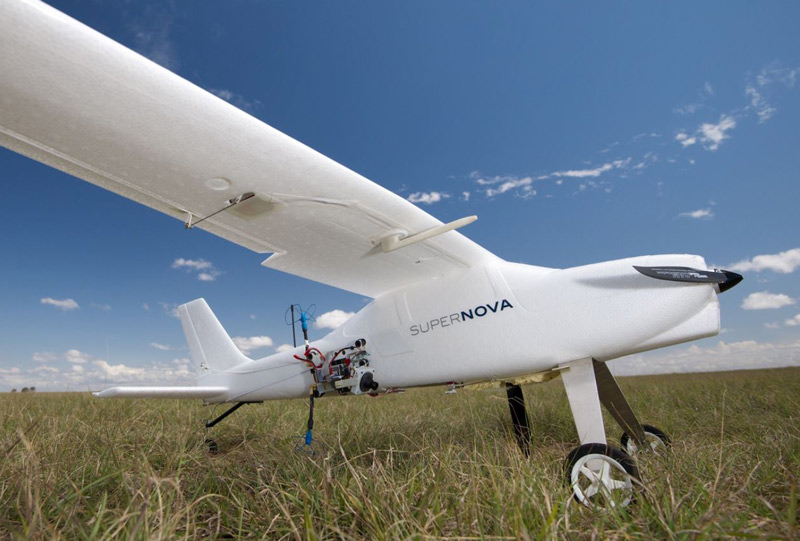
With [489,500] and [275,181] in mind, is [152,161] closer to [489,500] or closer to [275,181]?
[275,181]

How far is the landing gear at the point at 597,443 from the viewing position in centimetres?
294

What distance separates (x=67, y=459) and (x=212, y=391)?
7.44 ft

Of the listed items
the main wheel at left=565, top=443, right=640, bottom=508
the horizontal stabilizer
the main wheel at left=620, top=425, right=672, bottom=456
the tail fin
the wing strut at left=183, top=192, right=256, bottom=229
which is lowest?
the main wheel at left=620, top=425, right=672, bottom=456

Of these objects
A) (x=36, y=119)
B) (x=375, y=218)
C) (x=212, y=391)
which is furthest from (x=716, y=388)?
(x=36, y=119)

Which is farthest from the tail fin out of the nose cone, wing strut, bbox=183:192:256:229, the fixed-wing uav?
the nose cone

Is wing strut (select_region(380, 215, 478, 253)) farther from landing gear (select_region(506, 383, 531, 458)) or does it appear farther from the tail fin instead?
the tail fin

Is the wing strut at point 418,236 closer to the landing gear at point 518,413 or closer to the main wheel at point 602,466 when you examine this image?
the main wheel at point 602,466

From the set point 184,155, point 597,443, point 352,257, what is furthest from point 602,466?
point 184,155

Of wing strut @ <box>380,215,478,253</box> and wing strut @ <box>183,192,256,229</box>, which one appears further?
wing strut @ <box>380,215,478,253</box>

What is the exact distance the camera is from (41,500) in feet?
8.41

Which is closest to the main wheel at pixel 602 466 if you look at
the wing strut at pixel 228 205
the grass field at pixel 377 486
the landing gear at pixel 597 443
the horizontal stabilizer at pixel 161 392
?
the landing gear at pixel 597 443

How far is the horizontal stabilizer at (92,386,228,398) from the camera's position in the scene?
15.0 feet

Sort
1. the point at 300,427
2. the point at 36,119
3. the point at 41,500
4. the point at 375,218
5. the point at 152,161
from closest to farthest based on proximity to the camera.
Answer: the point at 41,500, the point at 36,119, the point at 152,161, the point at 375,218, the point at 300,427

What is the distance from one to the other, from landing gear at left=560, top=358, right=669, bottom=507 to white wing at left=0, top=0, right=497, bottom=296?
1.52m
